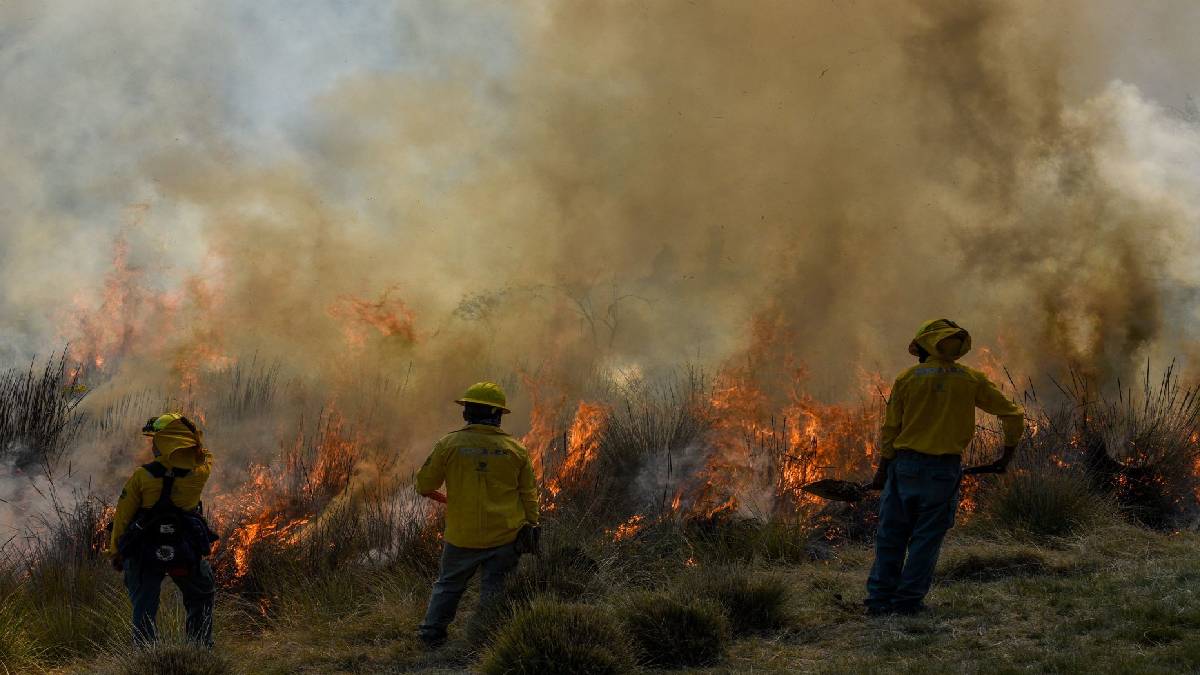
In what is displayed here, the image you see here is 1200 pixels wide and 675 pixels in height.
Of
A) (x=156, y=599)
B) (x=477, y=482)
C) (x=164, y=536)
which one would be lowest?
(x=156, y=599)

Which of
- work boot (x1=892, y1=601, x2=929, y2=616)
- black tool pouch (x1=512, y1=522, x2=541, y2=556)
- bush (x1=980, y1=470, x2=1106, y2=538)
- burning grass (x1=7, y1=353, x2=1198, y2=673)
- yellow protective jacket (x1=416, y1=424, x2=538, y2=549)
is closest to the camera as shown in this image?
work boot (x1=892, y1=601, x2=929, y2=616)

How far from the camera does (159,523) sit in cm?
577

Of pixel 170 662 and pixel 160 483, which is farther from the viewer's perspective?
pixel 160 483

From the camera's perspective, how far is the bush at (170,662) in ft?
17.1

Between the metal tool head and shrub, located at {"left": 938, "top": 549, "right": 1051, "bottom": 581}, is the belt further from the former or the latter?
shrub, located at {"left": 938, "top": 549, "right": 1051, "bottom": 581}

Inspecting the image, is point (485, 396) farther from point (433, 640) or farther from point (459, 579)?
point (433, 640)

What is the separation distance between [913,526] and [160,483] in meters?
4.70

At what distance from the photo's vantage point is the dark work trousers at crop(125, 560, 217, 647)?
5.78 m

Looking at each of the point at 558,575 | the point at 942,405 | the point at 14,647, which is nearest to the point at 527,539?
the point at 558,575

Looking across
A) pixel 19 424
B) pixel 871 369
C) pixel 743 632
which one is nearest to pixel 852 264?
pixel 871 369

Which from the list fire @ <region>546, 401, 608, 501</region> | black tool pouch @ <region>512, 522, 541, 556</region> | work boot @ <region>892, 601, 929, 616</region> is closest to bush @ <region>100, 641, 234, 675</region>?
black tool pouch @ <region>512, 522, 541, 556</region>

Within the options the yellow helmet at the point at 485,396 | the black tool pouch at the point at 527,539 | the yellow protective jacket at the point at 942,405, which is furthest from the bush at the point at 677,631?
the yellow protective jacket at the point at 942,405

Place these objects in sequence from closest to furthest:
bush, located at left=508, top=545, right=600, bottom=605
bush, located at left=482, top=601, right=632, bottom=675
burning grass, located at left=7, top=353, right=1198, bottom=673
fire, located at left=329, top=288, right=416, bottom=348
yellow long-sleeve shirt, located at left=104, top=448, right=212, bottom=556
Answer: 1. bush, located at left=482, top=601, right=632, bottom=675
2. yellow long-sleeve shirt, located at left=104, top=448, right=212, bottom=556
3. bush, located at left=508, top=545, right=600, bottom=605
4. burning grass, located at left=7, top=353, right=1198, bottom=673
5. fire, located at left=329, top=288, right=416, bottom=348

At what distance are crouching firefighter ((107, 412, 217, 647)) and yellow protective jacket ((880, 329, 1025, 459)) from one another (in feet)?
14.3
